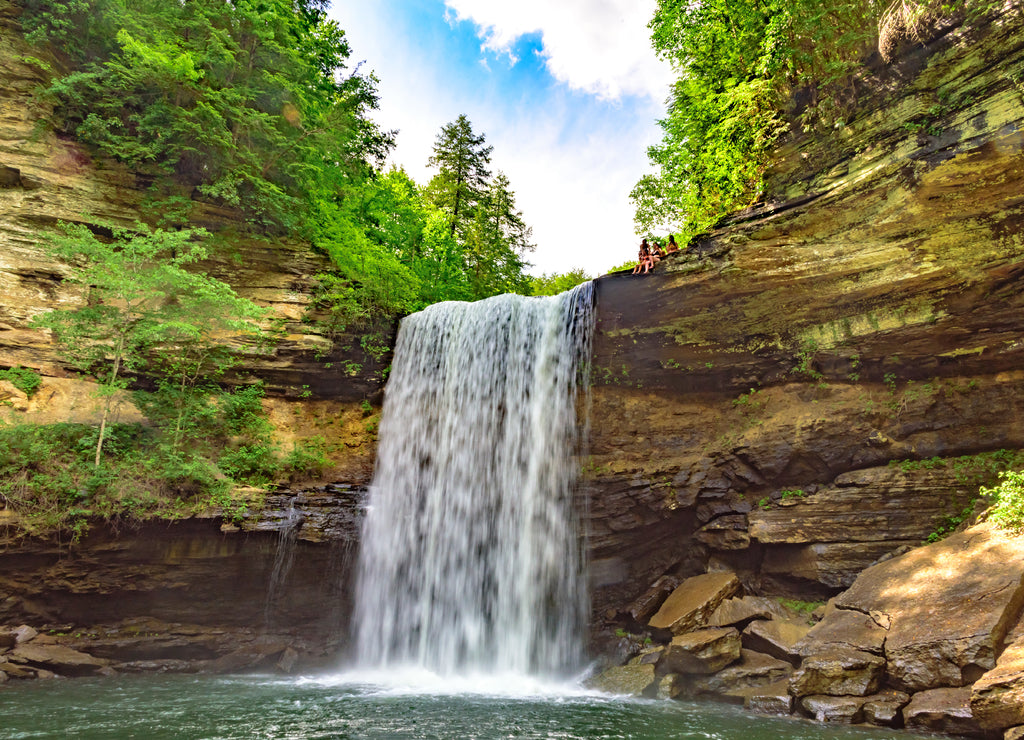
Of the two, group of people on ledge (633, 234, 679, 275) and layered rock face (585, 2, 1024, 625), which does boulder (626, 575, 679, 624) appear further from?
group of people on ledge (633, 234, 679, 275)

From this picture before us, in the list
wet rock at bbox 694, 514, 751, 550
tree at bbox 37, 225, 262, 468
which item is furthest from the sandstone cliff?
wet rock at bbox 694, 514, 751, 550

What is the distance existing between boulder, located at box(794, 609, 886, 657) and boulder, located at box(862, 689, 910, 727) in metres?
0.50

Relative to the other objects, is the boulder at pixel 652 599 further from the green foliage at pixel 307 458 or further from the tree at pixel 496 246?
the tree at pixel 496 246

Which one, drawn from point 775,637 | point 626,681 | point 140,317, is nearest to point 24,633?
point 140,317

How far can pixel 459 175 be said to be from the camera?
24.9 metres

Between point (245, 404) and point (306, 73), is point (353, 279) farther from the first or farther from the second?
point (306, 73)

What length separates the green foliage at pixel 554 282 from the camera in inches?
1115

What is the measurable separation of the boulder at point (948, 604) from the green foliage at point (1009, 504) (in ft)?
0.58

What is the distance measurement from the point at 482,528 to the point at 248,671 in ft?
16.9

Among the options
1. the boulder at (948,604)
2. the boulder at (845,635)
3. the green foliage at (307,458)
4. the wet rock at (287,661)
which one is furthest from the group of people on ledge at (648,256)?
the wet rock at (287,661)

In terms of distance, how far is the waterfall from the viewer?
10.7 m

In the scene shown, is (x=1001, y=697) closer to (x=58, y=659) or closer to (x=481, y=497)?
(x=481, y=497)

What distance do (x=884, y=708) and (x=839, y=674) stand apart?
606 mm

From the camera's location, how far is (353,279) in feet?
47.4
